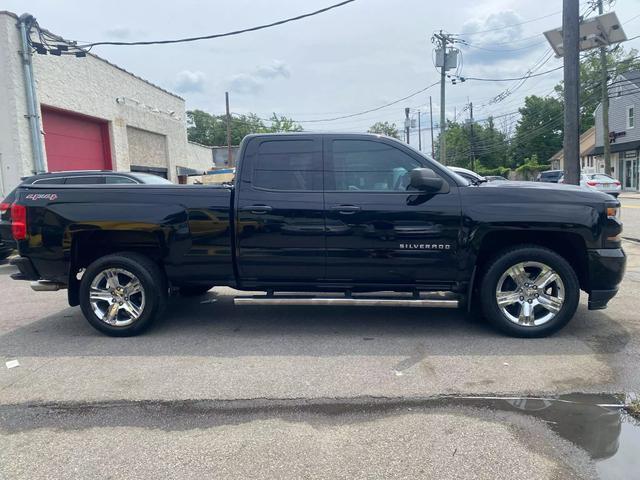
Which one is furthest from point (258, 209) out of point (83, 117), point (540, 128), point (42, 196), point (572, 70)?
point (540, 128)

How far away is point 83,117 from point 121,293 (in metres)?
15.6

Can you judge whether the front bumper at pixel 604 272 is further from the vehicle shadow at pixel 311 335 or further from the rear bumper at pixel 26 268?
the rear bumper at pixel 26 268

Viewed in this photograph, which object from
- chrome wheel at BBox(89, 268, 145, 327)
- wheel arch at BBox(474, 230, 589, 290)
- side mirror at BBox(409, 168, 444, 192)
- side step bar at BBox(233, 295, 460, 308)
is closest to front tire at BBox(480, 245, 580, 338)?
wheel arch at BBox(474, 230, 589, 290)

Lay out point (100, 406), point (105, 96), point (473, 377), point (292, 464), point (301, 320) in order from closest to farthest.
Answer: point (292, 464)
point (100, 406)
point (473, 377)
point (301, 320)
point (105, 96)

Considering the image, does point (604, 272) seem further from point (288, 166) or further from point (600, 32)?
point (600, 32)

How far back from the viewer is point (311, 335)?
206 inches

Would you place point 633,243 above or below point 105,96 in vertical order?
below

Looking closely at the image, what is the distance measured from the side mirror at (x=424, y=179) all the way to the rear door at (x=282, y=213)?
0.94m

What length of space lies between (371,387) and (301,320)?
198 cm

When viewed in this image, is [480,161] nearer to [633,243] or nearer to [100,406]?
[633,243]

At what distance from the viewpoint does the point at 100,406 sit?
3.73 metres

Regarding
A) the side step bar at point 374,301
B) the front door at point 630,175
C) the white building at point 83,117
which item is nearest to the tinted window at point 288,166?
the side step bar at point 374,301

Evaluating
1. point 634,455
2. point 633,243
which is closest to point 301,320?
point 634,455

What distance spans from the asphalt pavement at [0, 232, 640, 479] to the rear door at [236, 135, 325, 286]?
0.74m
